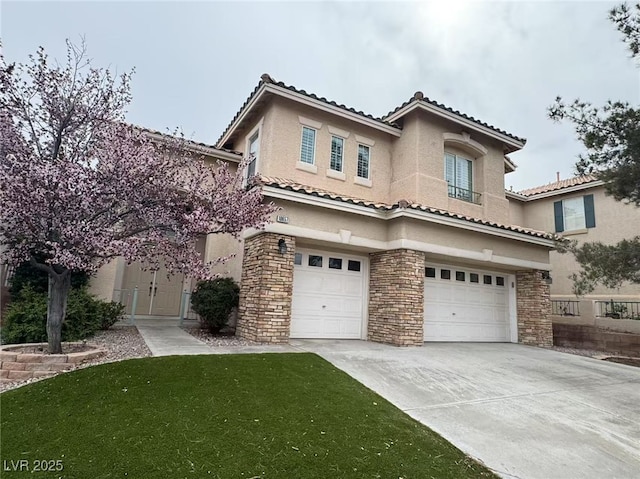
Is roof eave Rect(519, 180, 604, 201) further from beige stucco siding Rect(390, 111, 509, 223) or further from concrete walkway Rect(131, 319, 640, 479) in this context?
concrete walkway Rect(131, 319, 640, 479)

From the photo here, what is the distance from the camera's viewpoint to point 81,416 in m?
4.27

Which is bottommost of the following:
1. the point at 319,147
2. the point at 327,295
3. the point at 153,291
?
the point at 153,291

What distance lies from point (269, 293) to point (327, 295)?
7.49 feet

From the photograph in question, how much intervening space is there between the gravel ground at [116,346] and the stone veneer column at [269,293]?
2.40 m

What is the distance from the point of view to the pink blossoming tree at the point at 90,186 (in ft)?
16.3

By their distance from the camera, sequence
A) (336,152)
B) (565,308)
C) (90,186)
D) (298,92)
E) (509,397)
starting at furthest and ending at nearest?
(565,308)
(336,152)
(298,92)
(509,397)
(90,186)

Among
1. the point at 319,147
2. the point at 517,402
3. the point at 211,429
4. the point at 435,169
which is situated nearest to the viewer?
the point at 211,429

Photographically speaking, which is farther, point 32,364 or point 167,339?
point 167,339

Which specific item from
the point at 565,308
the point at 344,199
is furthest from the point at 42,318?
the point at 565,308

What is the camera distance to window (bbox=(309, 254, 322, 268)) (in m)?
10.6

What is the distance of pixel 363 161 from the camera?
41.1 feet

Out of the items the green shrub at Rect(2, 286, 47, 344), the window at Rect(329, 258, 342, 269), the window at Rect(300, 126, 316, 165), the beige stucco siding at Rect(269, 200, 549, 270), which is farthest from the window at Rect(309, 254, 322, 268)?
the green shrub at Rect(2, 286, 47, 344)

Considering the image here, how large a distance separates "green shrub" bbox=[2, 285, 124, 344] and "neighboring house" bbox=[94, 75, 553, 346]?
2314 millimetres

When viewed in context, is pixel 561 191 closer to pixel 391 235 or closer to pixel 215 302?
pixel 391 235
